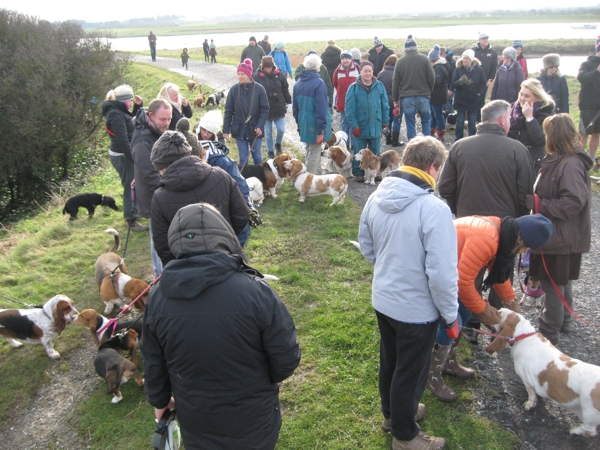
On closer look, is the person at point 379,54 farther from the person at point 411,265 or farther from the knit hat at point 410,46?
the person at point 411,265

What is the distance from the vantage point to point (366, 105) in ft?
25.6

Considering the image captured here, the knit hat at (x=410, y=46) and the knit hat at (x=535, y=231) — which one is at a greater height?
the knit hat at (x=410, y=46)

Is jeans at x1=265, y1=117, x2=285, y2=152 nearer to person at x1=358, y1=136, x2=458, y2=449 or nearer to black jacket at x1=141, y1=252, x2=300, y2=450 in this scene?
person at x1=358, y1=136, x2=458, y2=449

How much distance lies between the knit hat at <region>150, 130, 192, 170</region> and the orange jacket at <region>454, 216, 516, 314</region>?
2.13 metres

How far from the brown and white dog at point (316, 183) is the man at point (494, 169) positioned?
11.6 feet

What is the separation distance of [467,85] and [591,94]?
227 cm

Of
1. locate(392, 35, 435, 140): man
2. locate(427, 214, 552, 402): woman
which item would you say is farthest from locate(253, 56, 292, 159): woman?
locate(427, 214, 552, 402): woman

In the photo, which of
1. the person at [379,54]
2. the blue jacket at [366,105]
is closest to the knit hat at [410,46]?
the blue jacket at [366,105]

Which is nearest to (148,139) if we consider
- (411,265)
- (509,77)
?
(411,265)

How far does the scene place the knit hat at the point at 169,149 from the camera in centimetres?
338

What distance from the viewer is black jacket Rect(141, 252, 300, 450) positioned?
185cm

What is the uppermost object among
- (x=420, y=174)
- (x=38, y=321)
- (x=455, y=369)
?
(x=420, y=174)

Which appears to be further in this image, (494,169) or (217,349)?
(494,169)

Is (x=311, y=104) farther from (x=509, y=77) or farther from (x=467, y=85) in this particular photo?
(x=509, y=77)
